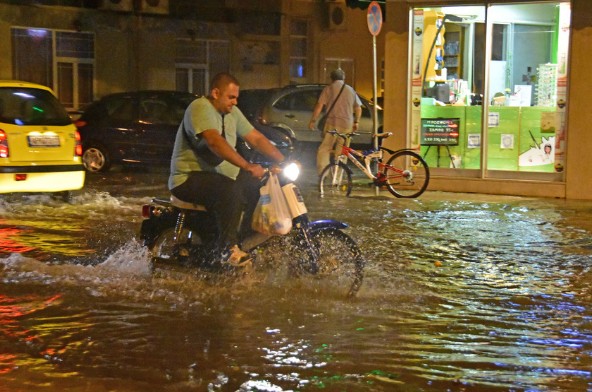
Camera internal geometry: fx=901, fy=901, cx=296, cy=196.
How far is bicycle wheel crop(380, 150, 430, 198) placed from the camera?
14.2 meters

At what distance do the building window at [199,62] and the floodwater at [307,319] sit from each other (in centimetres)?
1819

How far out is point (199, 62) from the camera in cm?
2892

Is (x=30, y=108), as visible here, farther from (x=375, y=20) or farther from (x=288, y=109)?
(x=288, y=109)

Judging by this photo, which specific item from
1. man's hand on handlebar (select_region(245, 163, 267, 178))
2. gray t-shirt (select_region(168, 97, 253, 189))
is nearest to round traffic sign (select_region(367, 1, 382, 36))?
gray t-shirt (select_region(168, 97, 253, 189))

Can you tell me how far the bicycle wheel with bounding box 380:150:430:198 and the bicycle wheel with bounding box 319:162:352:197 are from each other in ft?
1.97

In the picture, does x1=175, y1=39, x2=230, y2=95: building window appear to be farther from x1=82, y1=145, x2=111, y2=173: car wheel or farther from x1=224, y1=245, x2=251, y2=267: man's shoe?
x1=224, y1=245, x2=251, y2=267: man's shoe

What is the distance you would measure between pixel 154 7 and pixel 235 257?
69.5 ft

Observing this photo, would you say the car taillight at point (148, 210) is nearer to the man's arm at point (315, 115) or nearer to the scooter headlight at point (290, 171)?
the scooter headlight at point (290, 171)

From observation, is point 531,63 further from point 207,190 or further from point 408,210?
point 207,190

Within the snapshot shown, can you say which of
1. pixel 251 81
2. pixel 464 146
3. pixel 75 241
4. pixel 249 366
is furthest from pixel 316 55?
pixel 249 366

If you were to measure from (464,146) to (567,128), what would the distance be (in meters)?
1.80

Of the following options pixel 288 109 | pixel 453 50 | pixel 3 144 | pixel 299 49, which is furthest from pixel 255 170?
pixel 299 49

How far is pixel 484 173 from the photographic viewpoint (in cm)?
1489

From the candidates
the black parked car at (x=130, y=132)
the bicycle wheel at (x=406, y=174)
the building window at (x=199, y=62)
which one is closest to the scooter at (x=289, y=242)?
the bicycle wheel at (x=406, y=174)
